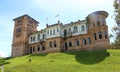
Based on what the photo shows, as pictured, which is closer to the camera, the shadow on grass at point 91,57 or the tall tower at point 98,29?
the shadow on grass at point 91,57

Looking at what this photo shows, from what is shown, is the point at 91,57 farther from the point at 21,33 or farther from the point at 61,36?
the point at 21,33

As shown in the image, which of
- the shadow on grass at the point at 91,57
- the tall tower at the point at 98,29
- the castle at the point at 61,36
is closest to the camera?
the shadow on grass at the point at 91,57

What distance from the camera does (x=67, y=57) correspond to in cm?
4684

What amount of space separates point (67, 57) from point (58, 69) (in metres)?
10.7

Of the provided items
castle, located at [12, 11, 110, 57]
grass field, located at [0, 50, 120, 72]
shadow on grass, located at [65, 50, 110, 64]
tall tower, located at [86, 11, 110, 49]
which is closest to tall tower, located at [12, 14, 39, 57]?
castle, located at [12, 11, 110, 57]

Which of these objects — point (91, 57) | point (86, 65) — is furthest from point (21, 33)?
point (86, 65)

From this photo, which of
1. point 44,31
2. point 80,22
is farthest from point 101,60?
point 44,31

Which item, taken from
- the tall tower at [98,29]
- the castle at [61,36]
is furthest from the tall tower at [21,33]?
the tall tower at [98,29]

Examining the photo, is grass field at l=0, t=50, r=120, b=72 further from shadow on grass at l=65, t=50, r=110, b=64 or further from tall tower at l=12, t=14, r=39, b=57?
tall tower at l=12, t=14, r=39, b=57

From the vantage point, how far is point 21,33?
7194cm

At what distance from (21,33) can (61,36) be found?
20.1 m

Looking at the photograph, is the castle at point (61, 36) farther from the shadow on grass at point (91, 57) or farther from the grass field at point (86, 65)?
the grass field at point (86, 65)

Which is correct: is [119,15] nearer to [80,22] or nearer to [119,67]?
[119,67]

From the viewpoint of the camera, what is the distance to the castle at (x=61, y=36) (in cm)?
5247
